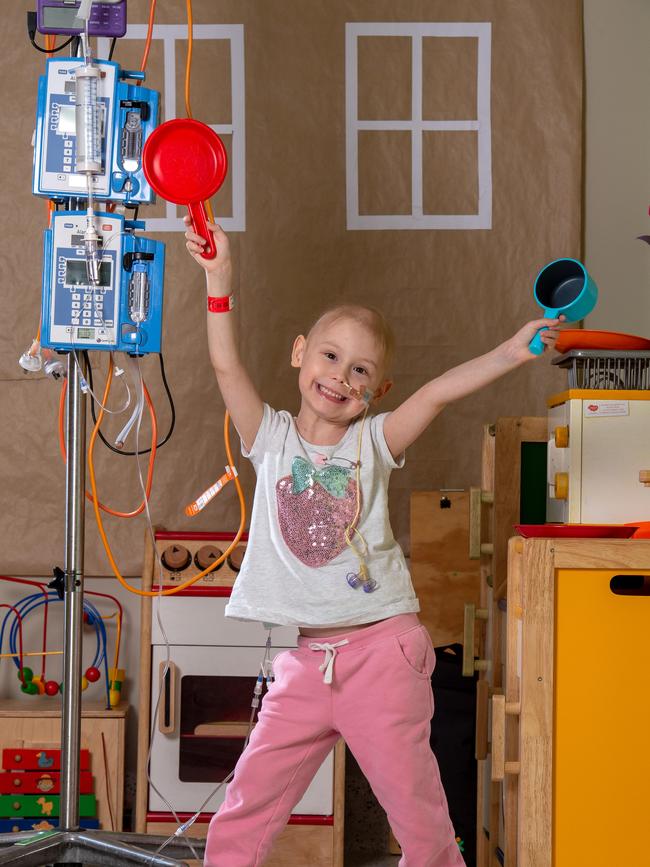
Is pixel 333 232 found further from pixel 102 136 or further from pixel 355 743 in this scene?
pixel 355 743

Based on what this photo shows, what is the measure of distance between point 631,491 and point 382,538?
48 centimetres

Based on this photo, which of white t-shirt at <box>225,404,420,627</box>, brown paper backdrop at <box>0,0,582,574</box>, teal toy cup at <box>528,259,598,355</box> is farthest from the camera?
brown paper backdrop at <box>0,0,582,574</box>

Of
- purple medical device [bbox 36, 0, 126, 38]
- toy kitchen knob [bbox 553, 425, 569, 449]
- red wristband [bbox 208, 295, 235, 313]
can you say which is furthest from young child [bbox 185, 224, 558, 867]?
purple medical device [bbox 36, 0, 126, 38]

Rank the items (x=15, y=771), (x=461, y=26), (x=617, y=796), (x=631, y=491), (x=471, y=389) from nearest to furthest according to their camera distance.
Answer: (x=617, y=796)
(x=471, y=389)
(x=631, y=491)
(x=15, y=771)
(x=461, y=26)

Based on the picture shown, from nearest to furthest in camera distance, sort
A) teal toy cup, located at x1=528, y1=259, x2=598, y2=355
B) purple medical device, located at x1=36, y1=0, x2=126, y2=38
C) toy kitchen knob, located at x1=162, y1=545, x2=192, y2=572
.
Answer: teal toy cup, located at x1=528, y1=259, x2=598, y2=355
purple medical device, located at x1=36, y1=0, x2=126, y2=38
toy kitchen knob, located at x1=162, y1=545, x2=192, y2=572

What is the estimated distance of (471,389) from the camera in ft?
5.43

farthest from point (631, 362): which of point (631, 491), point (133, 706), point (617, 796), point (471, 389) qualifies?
point (133, 706)

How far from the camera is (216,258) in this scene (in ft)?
5.48

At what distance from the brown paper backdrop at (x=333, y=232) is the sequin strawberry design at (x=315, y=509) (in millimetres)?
829

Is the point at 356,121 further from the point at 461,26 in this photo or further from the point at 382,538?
the point at 382,538

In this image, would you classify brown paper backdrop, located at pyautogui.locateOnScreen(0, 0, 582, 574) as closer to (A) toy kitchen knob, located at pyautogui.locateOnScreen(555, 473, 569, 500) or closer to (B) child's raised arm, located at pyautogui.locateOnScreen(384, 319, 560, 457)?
(A) toy kitchen knob, located at pyautogui.locateOnScreen(555, 473, 569, 500)

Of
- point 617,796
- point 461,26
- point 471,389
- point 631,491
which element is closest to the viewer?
point 617,796

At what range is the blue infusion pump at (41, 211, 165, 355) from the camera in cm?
190

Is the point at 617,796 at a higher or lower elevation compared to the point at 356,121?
lower
